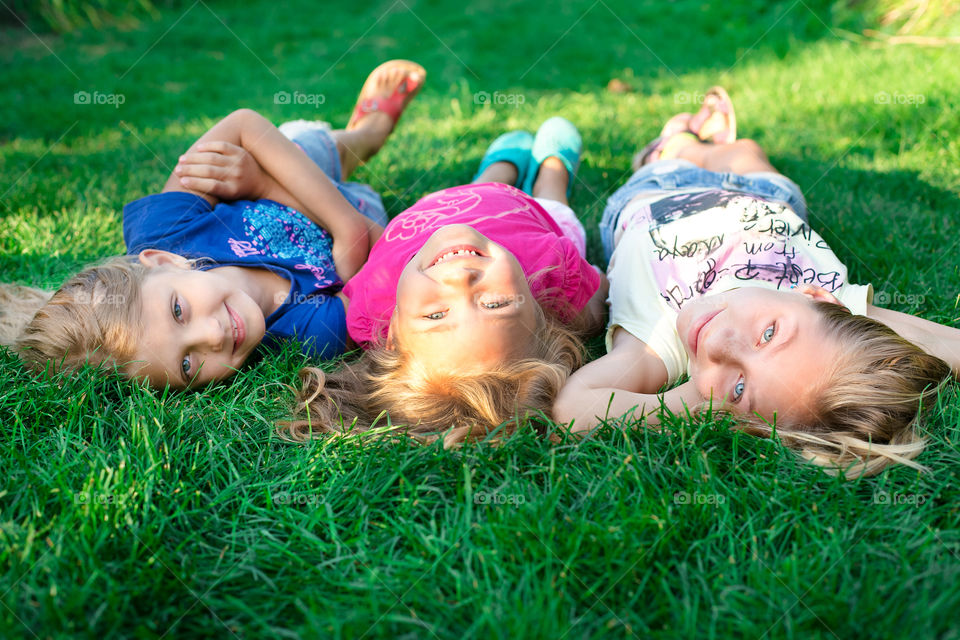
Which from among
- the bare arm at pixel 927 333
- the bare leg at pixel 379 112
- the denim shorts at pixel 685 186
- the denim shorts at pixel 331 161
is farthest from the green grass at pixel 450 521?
the bare leg at pixel 379 112

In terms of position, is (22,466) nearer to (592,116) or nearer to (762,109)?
(592,116)

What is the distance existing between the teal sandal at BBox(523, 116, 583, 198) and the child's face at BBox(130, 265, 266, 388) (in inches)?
71.2

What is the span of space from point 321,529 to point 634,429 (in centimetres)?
90

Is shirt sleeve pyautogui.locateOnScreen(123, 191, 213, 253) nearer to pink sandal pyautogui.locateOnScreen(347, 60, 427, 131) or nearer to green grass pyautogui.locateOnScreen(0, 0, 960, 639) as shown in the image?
green grass pyautogui.locateOnScreen(0, 0, 960, 639)

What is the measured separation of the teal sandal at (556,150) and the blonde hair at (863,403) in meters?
1.96

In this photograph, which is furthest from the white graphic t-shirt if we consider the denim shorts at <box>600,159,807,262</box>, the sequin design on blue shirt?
the sequin design on blue shirt

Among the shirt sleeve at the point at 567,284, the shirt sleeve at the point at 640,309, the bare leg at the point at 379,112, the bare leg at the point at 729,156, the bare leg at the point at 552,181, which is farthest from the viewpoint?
the bare leg at the point at 379,112

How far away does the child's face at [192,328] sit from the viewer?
2.22m

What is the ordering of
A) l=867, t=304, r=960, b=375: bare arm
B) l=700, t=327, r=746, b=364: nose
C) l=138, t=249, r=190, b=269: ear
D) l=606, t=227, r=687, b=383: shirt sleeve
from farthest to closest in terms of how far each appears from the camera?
1. l=138, t=249, r=190, b=269: ear
2. l=606, t=227, r=687, b=383: shirt sleeve
3. l=867, t=304, r=960, b=375: bare arm
4. l=700, t=327, r=746, b=364: nose

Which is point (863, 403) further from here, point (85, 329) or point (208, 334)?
point (85, 329)

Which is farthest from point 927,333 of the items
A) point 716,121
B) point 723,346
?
point 716,121

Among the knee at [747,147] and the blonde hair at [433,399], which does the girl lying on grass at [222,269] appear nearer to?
the blonde hair at [433,399]

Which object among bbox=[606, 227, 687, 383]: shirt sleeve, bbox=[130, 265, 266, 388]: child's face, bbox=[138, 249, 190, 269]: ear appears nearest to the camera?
bbox=[130, 265, 266, 388]: child's face

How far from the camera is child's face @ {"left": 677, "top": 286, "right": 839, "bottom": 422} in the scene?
1869 mm
